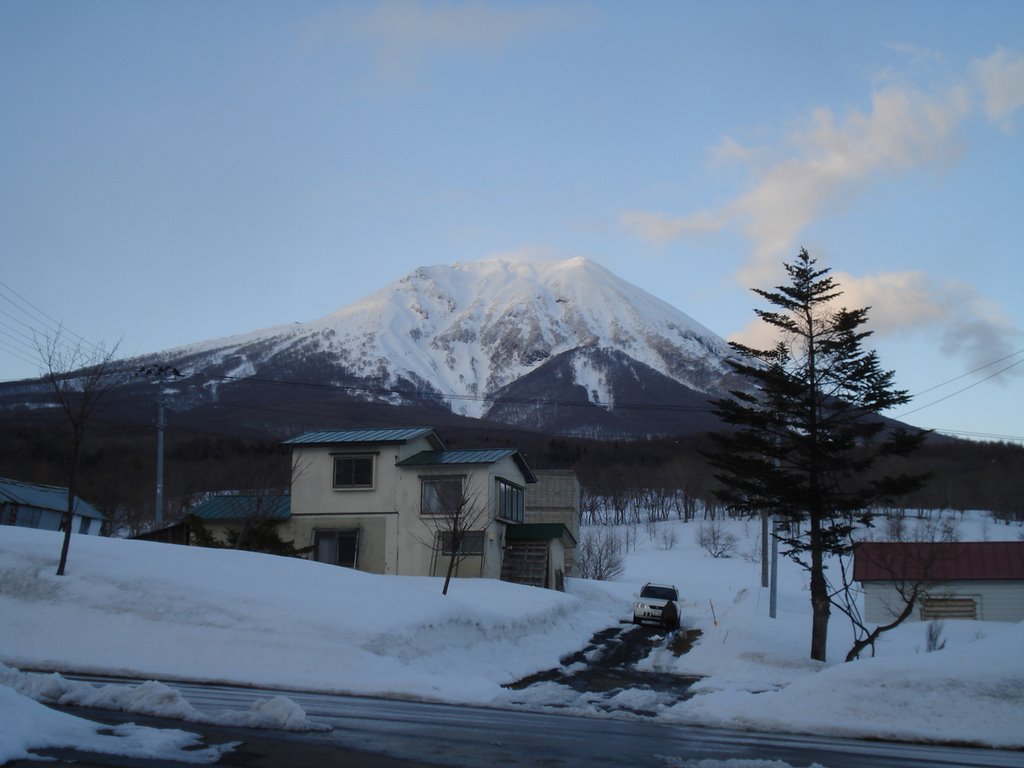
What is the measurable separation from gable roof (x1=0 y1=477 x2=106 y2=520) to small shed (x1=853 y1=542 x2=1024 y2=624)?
37.0 m

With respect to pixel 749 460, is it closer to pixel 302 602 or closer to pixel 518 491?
pixel 302 602

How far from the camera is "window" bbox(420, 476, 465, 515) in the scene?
36.3 m

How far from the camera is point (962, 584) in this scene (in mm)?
36031

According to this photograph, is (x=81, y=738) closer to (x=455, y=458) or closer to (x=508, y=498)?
(x=455, y=458)

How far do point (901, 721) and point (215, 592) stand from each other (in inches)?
526

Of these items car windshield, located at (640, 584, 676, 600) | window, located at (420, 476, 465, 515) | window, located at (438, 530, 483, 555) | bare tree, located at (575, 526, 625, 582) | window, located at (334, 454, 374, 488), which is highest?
window, located at (334, 454, 374, 488)

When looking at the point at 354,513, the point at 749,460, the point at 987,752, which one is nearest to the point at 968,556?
the point at 749,460

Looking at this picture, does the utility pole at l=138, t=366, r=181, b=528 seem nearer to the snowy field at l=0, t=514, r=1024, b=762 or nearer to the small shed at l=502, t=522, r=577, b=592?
the small shed at l=502, t=522, r=577, b=592

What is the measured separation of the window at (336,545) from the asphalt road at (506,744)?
24.8 m

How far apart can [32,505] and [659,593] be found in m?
31.0

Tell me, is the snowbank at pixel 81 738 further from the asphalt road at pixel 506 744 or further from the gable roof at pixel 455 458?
the gable roof at pixel 455 458

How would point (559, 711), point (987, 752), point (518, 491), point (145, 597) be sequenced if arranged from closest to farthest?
point (987, 752), point (559, 711), point (145, 597), point (518, 491)

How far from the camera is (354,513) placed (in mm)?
38125

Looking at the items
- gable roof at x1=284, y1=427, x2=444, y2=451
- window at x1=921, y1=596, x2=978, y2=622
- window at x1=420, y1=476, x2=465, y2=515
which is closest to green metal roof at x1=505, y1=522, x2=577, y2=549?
window at x1=420, y1=476, x2=465, y2=515
